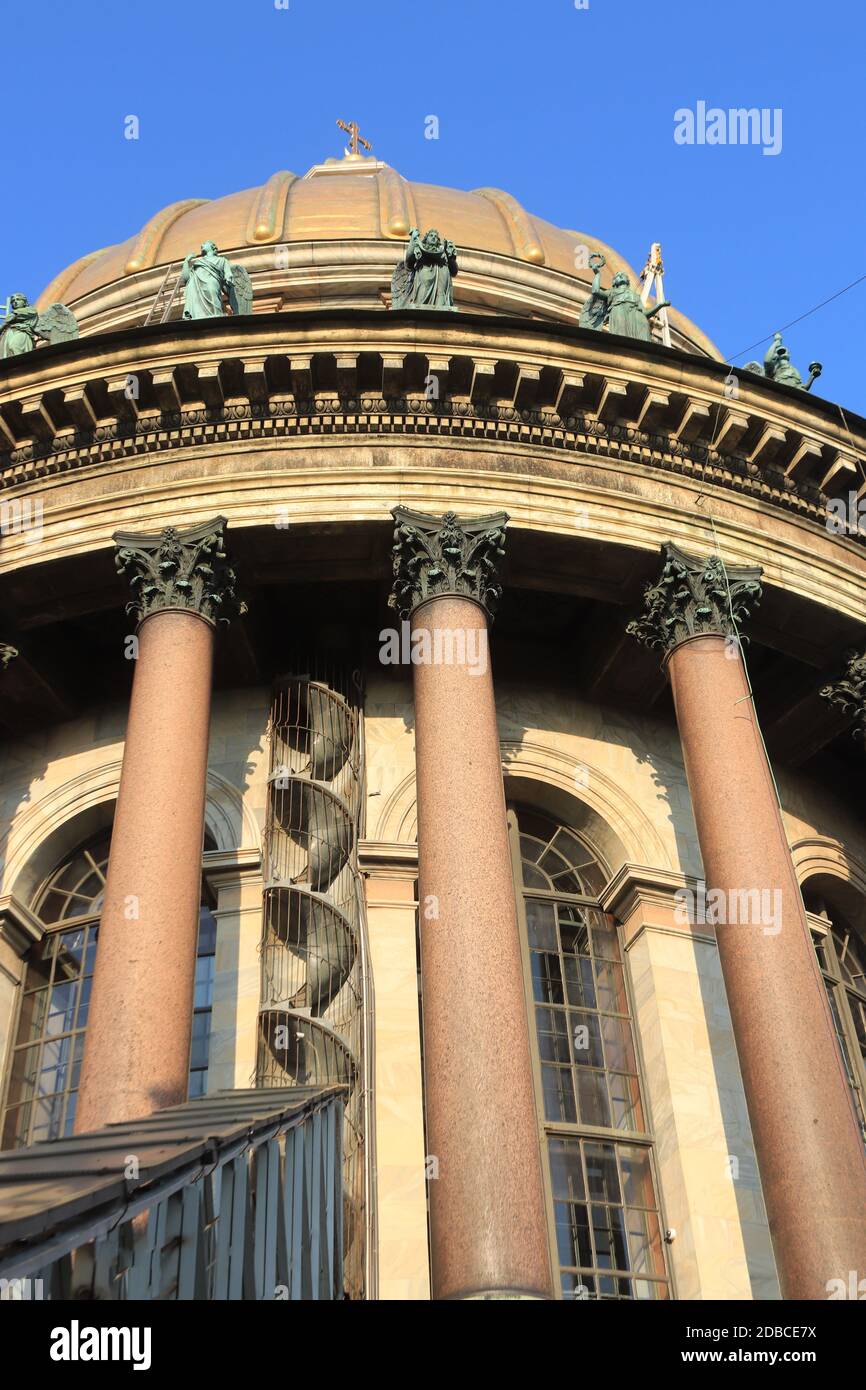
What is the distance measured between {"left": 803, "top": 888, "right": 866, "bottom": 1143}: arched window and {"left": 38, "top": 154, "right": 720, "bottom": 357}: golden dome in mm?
14125

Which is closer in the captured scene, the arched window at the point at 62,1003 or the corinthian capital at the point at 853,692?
the arched window at the point at 62,1003

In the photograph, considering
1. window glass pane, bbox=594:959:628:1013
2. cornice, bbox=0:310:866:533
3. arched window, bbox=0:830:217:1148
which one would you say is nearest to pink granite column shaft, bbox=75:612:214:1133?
cornice, bbox=0:310:866:533

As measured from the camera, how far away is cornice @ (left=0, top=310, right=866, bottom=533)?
55.0ft

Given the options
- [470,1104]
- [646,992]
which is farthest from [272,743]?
[470,1104]

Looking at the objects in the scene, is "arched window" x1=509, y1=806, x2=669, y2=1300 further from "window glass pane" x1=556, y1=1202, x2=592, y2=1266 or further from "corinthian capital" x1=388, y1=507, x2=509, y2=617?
"corinthian capital" x1=388, y1=507, x2=509, y2=617

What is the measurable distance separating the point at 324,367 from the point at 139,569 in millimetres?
3417

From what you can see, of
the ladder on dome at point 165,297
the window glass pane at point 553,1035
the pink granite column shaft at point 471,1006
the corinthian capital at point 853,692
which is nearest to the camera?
the pink granite column shaft at point 471,1006

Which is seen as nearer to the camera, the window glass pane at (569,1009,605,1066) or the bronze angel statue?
the window glass pane at (569,1009,605,1066)

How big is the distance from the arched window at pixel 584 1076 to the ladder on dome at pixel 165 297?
43.2ft

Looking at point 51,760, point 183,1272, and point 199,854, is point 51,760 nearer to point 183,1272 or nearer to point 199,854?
point 199,854

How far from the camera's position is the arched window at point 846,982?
1825cm

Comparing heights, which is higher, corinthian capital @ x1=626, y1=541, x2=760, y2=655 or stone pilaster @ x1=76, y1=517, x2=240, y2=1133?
corinthian capital @ x1=626, y1=541, x2=760, y2=655

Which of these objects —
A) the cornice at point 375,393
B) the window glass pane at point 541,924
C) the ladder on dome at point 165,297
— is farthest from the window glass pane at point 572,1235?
the ladder on dome at point 165,297

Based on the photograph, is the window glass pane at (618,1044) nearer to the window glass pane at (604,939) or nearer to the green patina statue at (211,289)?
the window glass pane at (604,939)
